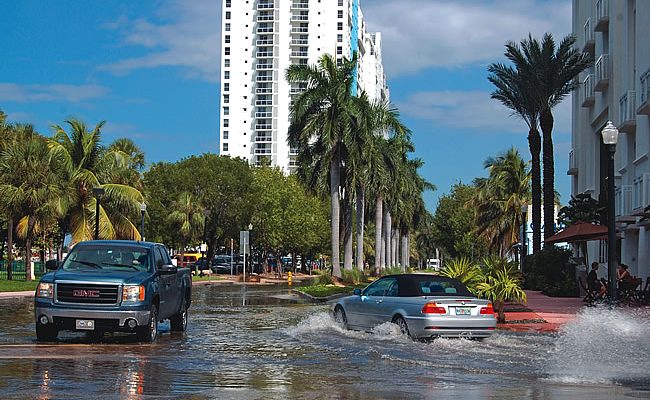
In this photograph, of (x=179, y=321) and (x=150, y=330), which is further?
(x=179, y=321)

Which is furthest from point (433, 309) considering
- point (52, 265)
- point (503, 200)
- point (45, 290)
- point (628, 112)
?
point (503, 200)

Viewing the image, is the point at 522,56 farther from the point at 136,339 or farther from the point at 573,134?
the point at 136,339

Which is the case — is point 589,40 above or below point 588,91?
above

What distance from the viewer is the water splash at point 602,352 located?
518 inches

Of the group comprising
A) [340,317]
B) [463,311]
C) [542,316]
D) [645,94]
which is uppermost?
[645,94]

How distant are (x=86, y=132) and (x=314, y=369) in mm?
38264

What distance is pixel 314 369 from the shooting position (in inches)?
550

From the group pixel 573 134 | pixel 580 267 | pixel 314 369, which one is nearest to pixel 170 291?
pixel 314 369

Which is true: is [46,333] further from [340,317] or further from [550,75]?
[550,75]

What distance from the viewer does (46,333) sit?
17.2 meters

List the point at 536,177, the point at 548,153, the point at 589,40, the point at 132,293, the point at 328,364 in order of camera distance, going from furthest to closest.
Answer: the point at 589,40 < the point at 536,177 < the point at 548,153 < the point at 132,293 < the point at 328,364

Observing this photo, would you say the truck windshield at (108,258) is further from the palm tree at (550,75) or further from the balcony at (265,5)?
Result: the balcony at (265,5)

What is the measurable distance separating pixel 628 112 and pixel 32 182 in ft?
104

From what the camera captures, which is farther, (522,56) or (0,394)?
(522,56)
